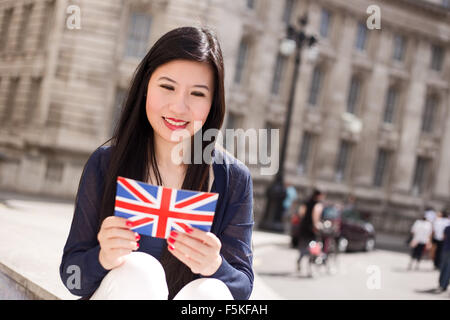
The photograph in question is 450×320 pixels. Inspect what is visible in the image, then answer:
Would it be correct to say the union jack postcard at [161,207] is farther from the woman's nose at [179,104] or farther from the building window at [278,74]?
the building window at [278,74]

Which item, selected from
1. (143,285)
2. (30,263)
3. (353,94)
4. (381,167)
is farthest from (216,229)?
(381,167)

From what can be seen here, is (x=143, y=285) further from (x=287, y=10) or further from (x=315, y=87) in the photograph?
(x=315, y=87)

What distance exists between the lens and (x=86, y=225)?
239 cm

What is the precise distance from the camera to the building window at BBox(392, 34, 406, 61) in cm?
3051

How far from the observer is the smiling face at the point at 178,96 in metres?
2.37

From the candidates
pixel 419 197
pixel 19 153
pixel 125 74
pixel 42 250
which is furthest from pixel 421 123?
pixel 42 250

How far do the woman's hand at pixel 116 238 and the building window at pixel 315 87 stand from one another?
2630cm

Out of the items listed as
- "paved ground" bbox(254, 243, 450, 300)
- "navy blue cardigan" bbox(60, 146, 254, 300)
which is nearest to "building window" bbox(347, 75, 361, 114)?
"paved ground" bbox(254, 243, 450, 300)

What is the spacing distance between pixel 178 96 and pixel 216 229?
0.65m

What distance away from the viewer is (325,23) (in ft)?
92.0

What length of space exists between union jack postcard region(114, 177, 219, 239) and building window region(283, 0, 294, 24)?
25.2 m

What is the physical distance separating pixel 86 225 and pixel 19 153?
15.9 metres

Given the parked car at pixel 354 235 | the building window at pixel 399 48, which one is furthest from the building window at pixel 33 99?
the building window at pixel 399 48
